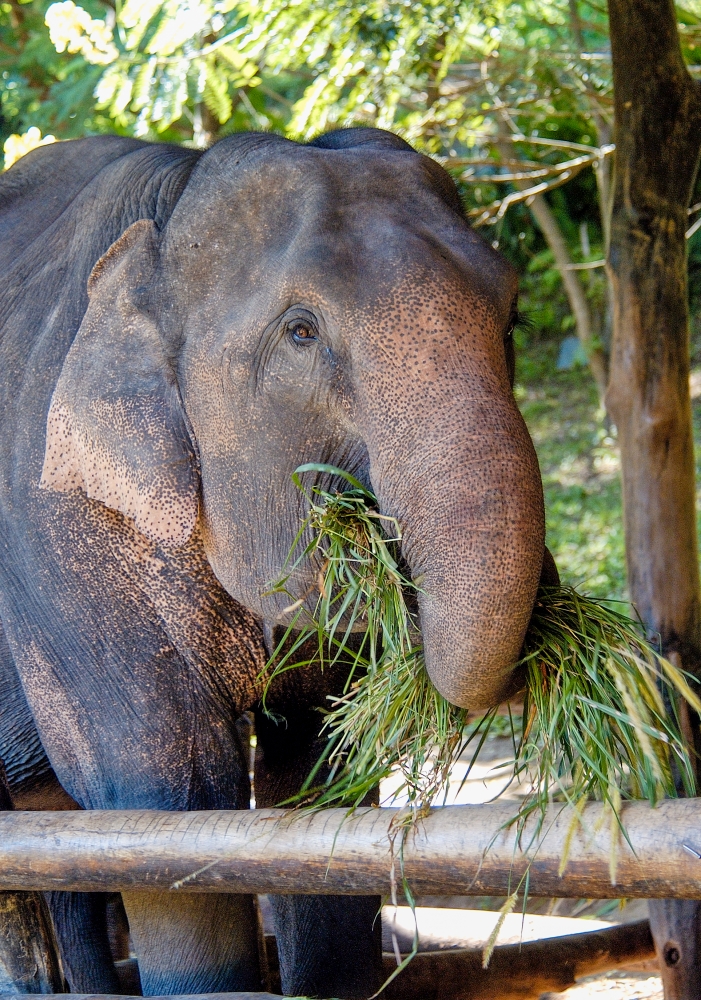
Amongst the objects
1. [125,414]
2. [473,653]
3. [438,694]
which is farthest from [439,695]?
[125,414]

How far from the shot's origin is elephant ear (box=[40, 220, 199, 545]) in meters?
2.29

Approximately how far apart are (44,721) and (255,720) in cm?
61

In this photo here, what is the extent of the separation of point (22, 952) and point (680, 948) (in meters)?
1.58

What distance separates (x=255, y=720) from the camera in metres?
3.04

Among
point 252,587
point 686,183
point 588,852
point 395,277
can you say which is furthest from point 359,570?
point 686,183

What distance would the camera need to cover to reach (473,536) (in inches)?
70.5

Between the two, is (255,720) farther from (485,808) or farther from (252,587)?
(485,808)

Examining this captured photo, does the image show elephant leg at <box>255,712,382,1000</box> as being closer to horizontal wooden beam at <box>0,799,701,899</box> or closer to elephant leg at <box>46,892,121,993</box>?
elephant leg at <box>46,892,121,993</box>

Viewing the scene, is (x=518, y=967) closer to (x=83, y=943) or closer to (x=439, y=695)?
(x=83, y=943)

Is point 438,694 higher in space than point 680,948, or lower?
higher

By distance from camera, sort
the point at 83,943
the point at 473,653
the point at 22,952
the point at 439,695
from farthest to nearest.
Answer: the point at 83,943 < the point at 22,952 < the point at 439,695 < the point at 473,653

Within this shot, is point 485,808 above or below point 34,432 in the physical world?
below

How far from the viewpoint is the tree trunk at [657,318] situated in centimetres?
300

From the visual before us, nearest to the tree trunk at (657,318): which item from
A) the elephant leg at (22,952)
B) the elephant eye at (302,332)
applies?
the elephant eye at (302,332)
